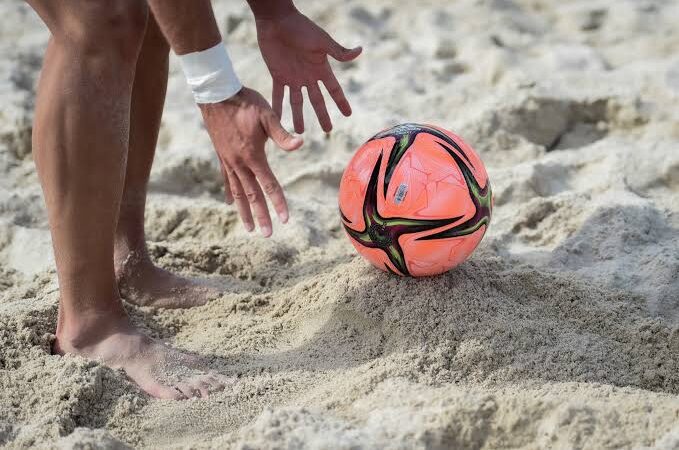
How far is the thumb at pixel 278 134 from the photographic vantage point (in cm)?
224

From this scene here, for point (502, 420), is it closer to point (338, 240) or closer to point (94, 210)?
point (94, 210)

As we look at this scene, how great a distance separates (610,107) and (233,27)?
2.46 metres

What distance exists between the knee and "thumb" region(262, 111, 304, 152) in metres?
0.50

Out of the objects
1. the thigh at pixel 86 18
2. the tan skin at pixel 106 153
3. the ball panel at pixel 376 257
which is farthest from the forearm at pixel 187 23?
the ball panel at pixel 376 257

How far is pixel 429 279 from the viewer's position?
285 centimetres

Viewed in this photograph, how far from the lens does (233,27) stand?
553cm

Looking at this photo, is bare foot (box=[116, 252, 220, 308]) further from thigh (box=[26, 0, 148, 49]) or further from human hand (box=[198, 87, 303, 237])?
thigh (box=[26, 0, 148, 49])

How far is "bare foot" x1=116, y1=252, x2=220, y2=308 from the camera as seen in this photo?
10.2 ft

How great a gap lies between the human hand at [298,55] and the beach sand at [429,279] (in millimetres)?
626

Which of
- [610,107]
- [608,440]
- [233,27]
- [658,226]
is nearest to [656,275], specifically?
[658,226]

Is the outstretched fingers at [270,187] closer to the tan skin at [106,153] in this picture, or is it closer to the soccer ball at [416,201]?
the tan skin at [106,153]

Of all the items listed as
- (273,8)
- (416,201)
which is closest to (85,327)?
(416,201)

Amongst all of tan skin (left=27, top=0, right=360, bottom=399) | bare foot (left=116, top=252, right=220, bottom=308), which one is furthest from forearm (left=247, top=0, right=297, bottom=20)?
bare foot (left=116, top=252, right=220, bottom=308)

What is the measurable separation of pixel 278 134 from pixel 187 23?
1.28 ft
